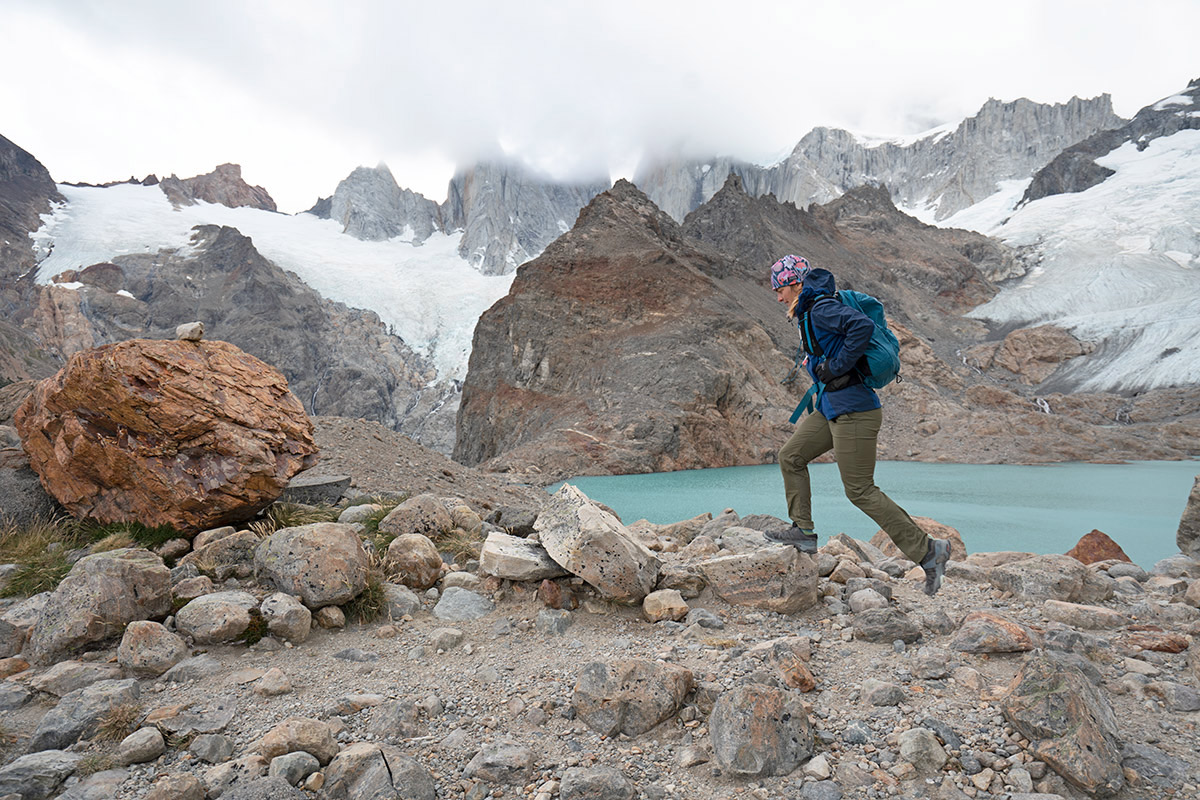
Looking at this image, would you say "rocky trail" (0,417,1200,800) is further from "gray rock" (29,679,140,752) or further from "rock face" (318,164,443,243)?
"rock face" (318,164,443,243)

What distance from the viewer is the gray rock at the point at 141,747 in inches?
104

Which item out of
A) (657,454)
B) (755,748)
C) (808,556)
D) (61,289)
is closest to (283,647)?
(755,748)

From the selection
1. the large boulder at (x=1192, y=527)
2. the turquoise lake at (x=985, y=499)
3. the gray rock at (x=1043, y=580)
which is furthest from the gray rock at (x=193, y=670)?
the turquoise lake at (x=985, y=499)

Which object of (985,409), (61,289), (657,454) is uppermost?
(61,289)

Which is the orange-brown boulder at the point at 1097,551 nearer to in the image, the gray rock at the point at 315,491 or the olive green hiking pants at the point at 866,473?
the olive green hiking pants at the point at 866,473

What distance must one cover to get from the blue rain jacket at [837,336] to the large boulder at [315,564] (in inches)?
137

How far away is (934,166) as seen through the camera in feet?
487

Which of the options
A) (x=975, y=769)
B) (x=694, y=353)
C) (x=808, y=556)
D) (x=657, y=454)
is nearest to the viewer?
(x=975, y=769)

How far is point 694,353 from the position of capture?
36188 millimetres

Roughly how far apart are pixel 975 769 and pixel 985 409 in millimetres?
52682

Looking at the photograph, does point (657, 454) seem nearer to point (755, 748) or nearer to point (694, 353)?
point (694, 353)

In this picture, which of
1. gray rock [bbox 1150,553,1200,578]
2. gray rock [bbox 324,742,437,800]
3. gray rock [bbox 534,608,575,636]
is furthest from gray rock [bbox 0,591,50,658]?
gray rock [bbox 1150,553,1200,578]

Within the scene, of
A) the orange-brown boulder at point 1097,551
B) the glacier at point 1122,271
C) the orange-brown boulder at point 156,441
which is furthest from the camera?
the glacier at point 1122,271

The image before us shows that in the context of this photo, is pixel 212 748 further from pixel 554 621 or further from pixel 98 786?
pixel 554 621
